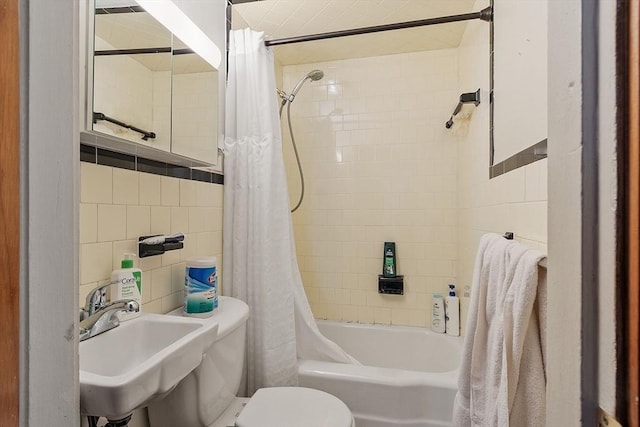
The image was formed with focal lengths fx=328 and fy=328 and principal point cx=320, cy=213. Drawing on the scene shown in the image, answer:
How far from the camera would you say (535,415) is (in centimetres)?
69

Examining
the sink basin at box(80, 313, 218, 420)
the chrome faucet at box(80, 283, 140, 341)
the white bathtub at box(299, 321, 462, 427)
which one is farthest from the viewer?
Result: the white bathtub at box(299, 321, 462, 427)

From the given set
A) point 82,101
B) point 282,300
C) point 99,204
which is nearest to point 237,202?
point 282,300

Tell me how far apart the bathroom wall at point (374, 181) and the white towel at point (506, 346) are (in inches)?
46.9

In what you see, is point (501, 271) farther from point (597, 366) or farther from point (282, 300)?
point (282, 300)


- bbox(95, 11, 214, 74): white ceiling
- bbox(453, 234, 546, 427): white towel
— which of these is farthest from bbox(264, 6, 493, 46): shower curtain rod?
bbox(453, 234, 546, 427): white towel

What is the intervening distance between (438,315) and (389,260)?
1.44 ft

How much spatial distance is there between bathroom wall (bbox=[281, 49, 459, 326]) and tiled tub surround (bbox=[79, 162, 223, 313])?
2.97ft

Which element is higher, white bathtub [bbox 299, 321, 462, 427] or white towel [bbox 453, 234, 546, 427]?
white towel [bbox 453, 234, 546, 427]

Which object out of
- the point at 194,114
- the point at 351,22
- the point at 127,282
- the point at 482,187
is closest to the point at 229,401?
the point at 127,282

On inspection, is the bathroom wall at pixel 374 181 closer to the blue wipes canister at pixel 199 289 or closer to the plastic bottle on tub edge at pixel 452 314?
the plastic bottle on tub edge at pixel 452 314

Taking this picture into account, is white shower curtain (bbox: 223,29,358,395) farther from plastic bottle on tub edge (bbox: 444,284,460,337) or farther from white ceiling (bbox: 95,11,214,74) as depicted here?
plastic bottle on tub edge (bbox: 444,284,460,337)

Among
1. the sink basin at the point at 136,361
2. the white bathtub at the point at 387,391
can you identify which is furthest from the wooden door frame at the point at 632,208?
the white bathtub at the point at 387,391

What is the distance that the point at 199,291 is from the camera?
1.17m

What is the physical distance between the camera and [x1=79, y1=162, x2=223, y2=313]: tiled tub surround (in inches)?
35.5
